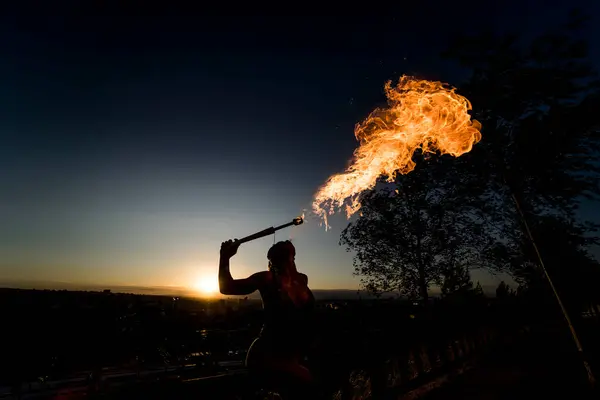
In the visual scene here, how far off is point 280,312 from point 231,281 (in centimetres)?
55

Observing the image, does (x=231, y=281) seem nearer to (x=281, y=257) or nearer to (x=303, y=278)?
(x=281, y=257)

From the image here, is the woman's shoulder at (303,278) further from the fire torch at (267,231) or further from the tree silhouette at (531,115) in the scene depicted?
the tree silhouette at (531,115)

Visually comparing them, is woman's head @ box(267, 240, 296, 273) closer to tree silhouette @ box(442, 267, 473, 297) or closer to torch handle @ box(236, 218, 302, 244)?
torch handle @ box(236, 218, 302, 244)

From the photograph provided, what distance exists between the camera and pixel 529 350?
44.4 feet

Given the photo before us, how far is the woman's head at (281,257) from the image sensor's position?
3.38 m

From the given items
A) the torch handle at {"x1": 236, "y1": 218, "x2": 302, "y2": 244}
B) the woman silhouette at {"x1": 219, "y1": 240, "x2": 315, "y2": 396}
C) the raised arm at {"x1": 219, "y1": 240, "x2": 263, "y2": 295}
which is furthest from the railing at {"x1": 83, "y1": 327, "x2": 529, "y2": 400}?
the torch handle at {"x1": 236, "y1": 218, "x2": 302, "y2": 244}

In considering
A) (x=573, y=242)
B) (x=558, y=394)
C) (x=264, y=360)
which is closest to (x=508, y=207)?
(x=573, y=242)

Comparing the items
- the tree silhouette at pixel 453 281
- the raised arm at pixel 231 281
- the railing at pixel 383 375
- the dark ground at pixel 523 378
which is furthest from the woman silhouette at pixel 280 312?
the tree silhouette at pixel 453 281

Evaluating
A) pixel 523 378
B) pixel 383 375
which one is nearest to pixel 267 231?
pixel 383 375

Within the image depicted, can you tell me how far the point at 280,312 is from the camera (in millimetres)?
3123

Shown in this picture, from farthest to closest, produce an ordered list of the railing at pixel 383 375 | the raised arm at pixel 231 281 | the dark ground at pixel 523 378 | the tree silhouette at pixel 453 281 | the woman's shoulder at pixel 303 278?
the tree silhouette at pixel 453 281 < the dark ground at pixel 523 378 < the railing at pixel 383 375 < the woman's shoulder at pixel 303 278 < the raised arm at pixel 231 281

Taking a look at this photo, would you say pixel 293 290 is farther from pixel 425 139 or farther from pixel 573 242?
pixel 573 242

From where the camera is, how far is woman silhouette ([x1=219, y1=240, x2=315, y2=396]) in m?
2.90

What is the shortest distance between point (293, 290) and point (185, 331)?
1500 centimetres
